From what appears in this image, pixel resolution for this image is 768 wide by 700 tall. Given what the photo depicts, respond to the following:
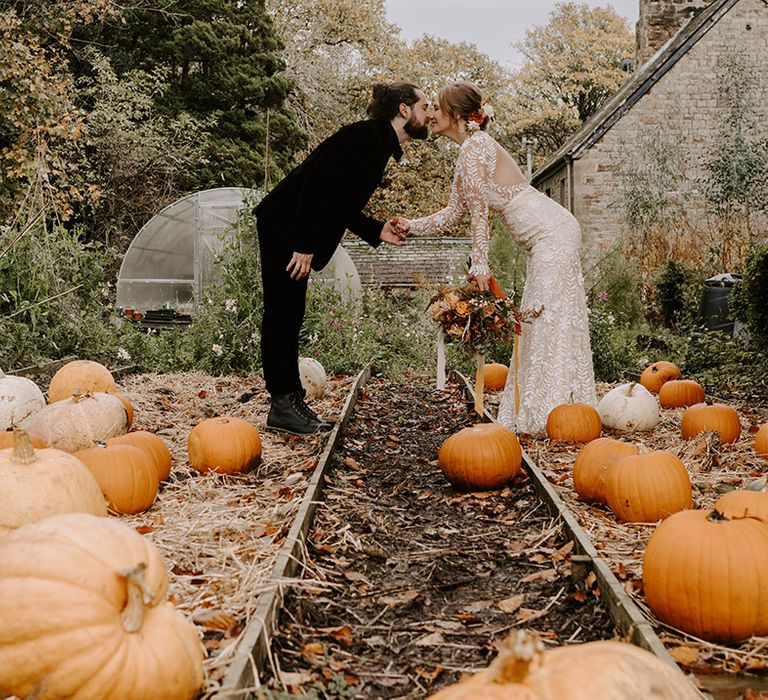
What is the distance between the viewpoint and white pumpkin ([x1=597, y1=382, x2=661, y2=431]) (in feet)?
19.8

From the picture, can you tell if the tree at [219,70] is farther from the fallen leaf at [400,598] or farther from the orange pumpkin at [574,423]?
the fallen leaf at [400,598]

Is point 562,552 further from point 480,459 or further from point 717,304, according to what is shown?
point 717,304

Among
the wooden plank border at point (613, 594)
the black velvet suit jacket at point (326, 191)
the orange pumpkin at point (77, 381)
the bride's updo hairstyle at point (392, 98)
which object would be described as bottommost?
the wooden plank border at point (613, 594)

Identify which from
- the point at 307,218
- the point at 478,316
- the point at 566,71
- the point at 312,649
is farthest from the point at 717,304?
the point at 566,71

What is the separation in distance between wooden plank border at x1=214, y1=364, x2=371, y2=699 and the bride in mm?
2414

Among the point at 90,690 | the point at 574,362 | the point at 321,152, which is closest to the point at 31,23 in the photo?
the point at 321,152

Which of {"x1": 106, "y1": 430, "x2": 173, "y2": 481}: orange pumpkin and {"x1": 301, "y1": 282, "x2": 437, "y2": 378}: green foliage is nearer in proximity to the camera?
{"x1": 106, "y1": 430, "x2": 173, "y2": 481}: orange pumpkin

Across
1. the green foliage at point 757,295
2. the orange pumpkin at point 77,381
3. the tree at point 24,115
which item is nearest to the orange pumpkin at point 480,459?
the orange pumpkin at point 77,381

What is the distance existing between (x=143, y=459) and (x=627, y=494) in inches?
88.6

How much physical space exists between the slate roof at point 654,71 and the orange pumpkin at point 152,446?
17982mm

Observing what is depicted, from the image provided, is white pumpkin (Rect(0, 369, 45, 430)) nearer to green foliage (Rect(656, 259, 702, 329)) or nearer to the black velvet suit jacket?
the black velvet suit jacket

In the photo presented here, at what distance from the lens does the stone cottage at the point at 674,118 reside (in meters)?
19.8

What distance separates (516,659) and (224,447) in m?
3.35

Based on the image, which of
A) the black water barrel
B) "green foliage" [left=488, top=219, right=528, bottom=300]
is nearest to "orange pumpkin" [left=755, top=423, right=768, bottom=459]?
"green foliage" [left=488, top=219, right=528, bottom=300]
